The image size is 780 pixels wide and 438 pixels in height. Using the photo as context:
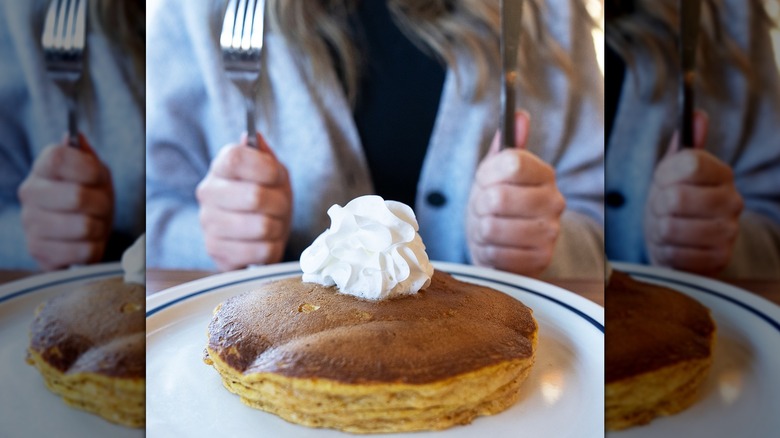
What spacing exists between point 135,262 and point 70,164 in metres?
0.06

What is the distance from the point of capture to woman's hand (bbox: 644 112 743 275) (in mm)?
268

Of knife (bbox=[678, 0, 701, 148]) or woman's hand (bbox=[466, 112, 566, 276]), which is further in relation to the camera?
woman's hand (bbox=[466, 112, 566, 276])

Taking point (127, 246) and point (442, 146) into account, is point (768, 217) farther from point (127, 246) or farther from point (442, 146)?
point (442, 146)

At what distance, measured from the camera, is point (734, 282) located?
274 millimetres

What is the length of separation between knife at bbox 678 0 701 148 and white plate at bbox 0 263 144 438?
0.29 meters

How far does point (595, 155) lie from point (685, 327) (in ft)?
1.82

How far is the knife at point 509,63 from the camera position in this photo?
76cm

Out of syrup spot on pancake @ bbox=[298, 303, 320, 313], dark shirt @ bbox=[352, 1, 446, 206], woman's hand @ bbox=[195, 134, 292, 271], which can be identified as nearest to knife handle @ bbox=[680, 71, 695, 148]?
syrup spot on pancake @ bbox=[298, 303, 320, 313]

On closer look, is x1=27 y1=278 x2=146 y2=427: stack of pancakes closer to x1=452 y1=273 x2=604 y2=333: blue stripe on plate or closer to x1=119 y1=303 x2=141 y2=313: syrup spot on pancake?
x1=119 y1=303 x2=141 y2=313: syrup spot on pancake

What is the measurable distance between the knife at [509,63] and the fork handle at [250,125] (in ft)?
1.21

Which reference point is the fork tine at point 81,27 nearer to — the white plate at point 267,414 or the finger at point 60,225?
the finger at point 60,225

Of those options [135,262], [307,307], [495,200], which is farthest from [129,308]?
[495,200]

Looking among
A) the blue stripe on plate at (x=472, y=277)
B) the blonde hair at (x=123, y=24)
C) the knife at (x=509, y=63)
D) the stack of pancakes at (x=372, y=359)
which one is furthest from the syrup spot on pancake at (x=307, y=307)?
the knife at (x=509, y=63)

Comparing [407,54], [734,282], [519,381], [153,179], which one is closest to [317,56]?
[407,54]
